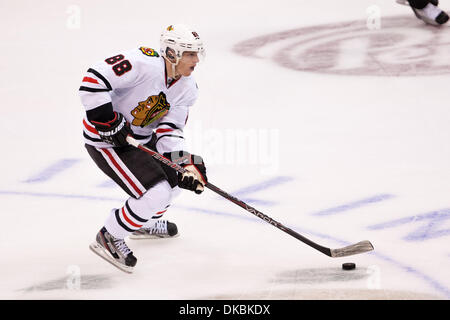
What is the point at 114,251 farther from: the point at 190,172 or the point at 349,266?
the point at 349,266

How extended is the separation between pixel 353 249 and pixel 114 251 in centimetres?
117

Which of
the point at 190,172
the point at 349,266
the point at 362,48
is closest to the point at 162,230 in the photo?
the point at 190,172

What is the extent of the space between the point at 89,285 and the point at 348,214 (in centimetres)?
158

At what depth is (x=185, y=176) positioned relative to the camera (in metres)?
4.40

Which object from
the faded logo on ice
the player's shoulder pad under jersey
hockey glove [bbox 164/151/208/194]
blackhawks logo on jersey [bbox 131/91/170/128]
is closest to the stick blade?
hockey glove [bbox 164/151/208/194]

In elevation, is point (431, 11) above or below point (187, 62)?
below

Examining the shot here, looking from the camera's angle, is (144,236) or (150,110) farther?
(144,236)

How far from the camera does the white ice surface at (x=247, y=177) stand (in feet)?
14.3

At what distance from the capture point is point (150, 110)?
4551 mm

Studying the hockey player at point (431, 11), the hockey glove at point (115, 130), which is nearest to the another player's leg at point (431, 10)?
the hockey player at point (431, 11)

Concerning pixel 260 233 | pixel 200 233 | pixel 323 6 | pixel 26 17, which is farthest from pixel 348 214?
pixel 26 17

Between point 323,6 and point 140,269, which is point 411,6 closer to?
A: point 323,6

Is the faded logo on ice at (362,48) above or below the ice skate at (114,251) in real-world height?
above

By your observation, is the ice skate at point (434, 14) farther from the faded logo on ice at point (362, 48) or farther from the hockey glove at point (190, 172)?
the hockey glove at point (190, 172)
